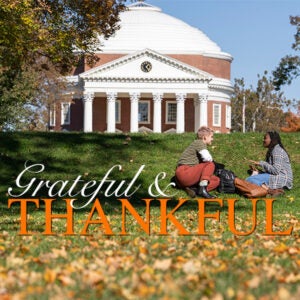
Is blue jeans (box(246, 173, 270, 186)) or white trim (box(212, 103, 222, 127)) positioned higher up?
white trim (box(212, 103, 222, 127))

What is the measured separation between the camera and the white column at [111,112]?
81.3 meters

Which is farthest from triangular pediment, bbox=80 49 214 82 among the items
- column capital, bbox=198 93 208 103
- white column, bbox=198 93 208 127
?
white column, bbox=198 93 208 127

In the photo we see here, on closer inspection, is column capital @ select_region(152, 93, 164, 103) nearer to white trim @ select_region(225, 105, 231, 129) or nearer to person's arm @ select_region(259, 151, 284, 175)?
white trim @ select_region(225, 105, 231, 129)

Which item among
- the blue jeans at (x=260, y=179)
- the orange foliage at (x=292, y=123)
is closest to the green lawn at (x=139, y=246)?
the blue jeans at (x=260, y=179)

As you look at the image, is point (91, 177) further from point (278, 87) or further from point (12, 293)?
point (278, 87)

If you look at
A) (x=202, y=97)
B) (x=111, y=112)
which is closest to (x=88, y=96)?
(x=111, y=112)

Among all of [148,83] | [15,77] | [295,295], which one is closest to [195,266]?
[295,295]

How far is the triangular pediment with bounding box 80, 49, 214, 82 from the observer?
259ft

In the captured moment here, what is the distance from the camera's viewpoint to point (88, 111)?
82.8 m

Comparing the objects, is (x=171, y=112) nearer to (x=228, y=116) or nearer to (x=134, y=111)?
(x=134, y=111)

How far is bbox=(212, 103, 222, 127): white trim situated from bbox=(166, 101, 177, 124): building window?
13.6 ft

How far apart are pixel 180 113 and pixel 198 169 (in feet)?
221

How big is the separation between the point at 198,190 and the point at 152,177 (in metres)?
2.53

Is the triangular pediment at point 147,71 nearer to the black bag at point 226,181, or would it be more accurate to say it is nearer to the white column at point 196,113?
the white column at point 196,113
